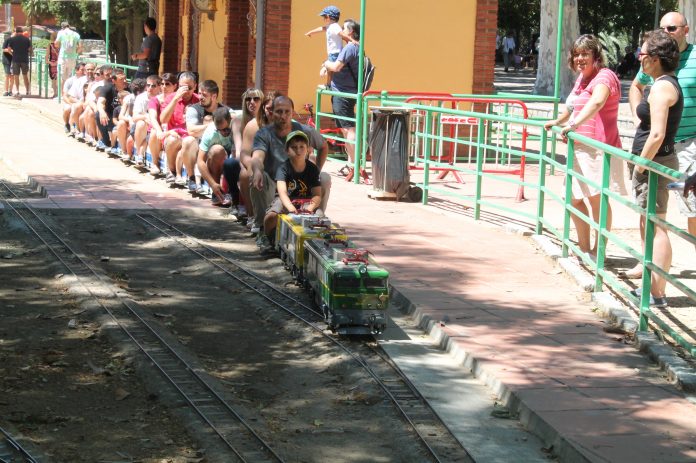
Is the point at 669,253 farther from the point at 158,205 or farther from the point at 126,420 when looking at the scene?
the point at 158,205

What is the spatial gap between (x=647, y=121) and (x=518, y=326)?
1.96 m

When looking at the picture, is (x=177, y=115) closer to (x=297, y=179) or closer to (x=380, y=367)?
(x=297, y=179)

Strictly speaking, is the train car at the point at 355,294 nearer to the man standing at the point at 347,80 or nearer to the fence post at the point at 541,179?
the fence post at the point at 541,179

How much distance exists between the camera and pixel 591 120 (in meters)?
10.5

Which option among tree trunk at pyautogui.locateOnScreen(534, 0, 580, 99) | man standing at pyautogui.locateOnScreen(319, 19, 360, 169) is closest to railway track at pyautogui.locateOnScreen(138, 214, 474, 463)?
man standing at pyautogui.locateOnScreen(319, 19, 360, 169)

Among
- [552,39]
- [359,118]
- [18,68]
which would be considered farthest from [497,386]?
[552,39]

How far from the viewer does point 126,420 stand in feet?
22.3

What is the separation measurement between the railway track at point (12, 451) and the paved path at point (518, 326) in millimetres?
2463

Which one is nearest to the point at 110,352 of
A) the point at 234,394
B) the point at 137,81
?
the point at 234,394

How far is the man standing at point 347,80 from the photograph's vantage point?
16.8m

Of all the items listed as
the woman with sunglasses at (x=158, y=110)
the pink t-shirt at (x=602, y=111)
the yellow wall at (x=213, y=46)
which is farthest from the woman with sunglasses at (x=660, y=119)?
the yellow wall at (x=213, y=46)

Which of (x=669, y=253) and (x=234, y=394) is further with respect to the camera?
(x=669, y=253)

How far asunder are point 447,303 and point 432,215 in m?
4.48

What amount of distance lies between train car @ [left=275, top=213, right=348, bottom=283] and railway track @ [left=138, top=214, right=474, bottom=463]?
0.27 meters
